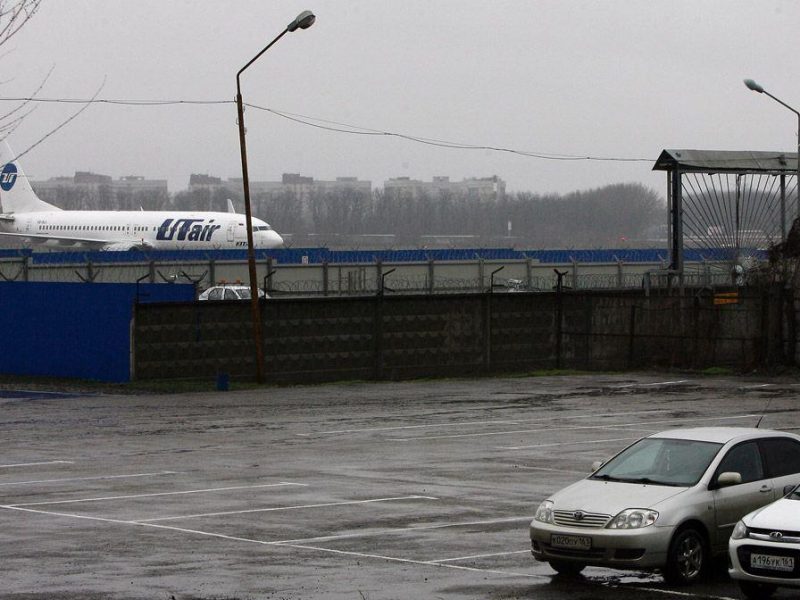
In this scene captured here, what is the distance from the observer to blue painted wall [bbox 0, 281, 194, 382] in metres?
34.5

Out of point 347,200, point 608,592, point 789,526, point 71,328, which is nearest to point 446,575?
point 608,592

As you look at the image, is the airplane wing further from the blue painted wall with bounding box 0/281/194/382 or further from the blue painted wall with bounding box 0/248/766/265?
the blue painted wall with bounding box 0/281/194/382

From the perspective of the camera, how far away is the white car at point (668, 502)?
466 inches

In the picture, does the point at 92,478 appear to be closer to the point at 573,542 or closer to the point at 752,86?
the point at 573,542

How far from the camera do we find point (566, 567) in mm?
12352

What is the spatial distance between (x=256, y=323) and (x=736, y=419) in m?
12.9

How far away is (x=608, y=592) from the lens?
11.7 meters

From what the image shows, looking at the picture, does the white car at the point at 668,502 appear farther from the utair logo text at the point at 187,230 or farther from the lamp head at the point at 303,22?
the utair logo text at the point at 187,230

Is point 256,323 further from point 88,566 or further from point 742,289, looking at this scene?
point 88,566

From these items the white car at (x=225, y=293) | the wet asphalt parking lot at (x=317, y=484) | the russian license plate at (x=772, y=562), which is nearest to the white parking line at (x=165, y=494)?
the wet asphalt parking lot at (x=317, y=484)

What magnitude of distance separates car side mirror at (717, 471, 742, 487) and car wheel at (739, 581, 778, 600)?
144 centimetres

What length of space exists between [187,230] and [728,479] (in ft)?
228

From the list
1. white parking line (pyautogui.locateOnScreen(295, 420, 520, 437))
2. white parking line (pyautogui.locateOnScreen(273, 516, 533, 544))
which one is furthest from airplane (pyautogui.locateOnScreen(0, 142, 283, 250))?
white parking line (pyautogui.locateOnScreen(273, 516, 533, 544))

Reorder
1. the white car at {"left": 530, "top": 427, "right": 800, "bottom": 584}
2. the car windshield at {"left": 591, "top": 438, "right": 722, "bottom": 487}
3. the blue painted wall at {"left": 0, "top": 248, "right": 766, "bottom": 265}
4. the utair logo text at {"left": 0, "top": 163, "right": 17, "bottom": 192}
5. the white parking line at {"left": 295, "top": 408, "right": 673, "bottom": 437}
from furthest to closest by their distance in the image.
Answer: the blue painted wall at {"left": 0, "top": 248, "right": 766, "bottom": 265} → the white parking line at {"left": 295, "top": 408, "right": 673, "bottom": 437} → the utair logo text at {"left": 0, "top": 163, "right": 17, "bottom": 192} → the car windshield at {"left": 591, "top": 438, "right": 722, "bottom": 487} → the white car at {"left": 530, "top": 427, "right": 800, "bottom": 584}
